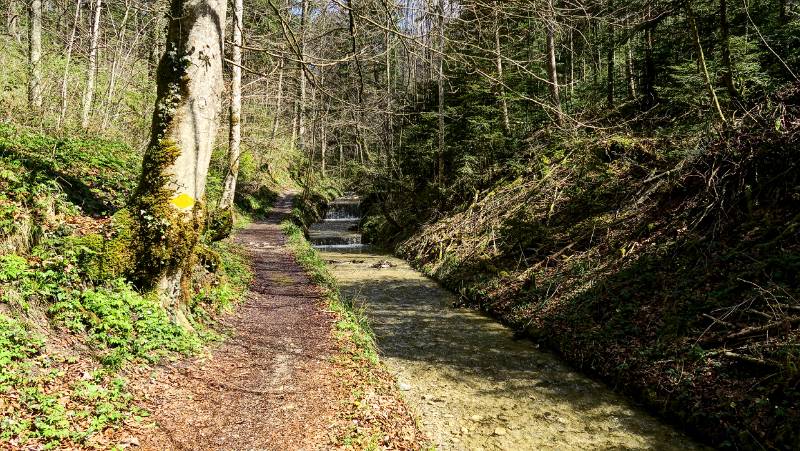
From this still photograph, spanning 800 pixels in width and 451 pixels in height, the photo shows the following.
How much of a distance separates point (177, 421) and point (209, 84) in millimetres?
3714

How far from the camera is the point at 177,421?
4.00 m

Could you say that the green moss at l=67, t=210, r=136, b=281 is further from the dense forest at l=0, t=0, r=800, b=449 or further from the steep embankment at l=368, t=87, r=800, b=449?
the steep embankment at l=368, t=87, r=800, b=449

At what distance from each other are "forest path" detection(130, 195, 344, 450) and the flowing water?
1598mm

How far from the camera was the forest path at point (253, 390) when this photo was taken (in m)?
3.98

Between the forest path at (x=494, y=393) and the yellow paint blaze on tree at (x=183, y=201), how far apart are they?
4051 mm

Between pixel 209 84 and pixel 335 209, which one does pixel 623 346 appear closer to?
pixel 209 84

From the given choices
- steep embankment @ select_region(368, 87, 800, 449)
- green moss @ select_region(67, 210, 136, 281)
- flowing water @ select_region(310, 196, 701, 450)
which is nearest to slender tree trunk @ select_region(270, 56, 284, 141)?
green moss @ select_region(67, 210, 136, 281)

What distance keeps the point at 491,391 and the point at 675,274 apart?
414 centimetres

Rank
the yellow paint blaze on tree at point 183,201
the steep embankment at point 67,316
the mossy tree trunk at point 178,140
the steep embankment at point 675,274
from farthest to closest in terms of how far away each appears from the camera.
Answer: the steep embankment at point 675,274
the yellow paint blaze on tree at point 183,201
the mossy tree trunk at point 178,140
the steep embankment at point 67,316

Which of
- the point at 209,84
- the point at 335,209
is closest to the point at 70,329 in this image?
the point at 209,84

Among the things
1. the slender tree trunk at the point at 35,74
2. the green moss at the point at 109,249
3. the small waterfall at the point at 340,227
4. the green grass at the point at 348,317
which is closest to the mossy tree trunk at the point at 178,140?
the green moss at the point at 109,249

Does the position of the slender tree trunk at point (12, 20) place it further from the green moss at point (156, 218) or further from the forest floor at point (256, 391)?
the forest floor at point (256, 391)

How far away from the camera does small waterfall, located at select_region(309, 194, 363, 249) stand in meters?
24.4

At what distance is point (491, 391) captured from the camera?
6887 millimetres
